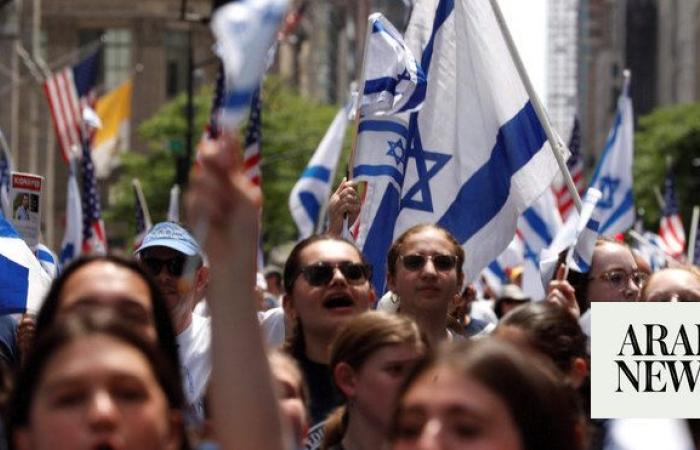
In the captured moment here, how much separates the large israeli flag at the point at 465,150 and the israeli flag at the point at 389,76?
0.60 feet

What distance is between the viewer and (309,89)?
11188 cm

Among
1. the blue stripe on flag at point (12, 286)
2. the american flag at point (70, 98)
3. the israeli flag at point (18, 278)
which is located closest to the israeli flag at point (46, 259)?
the israeli flag at point (18, 278)

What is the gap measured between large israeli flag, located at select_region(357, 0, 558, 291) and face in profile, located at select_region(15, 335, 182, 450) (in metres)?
5.95

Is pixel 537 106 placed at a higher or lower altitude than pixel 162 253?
higher

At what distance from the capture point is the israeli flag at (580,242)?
9070 millimetres

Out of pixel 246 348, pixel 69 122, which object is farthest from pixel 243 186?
pixel 69 122

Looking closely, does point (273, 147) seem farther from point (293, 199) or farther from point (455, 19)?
point (455, 19)

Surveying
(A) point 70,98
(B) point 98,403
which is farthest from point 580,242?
(A) point 70,98

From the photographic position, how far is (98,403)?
377cm

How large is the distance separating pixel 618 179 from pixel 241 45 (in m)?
17.1

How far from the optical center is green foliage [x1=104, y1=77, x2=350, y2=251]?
62.9 m

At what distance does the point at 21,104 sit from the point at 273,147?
12696 mm

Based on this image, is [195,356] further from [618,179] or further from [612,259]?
[618,179]

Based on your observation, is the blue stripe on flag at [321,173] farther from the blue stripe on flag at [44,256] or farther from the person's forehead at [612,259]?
the person's forehead at [612,259]
